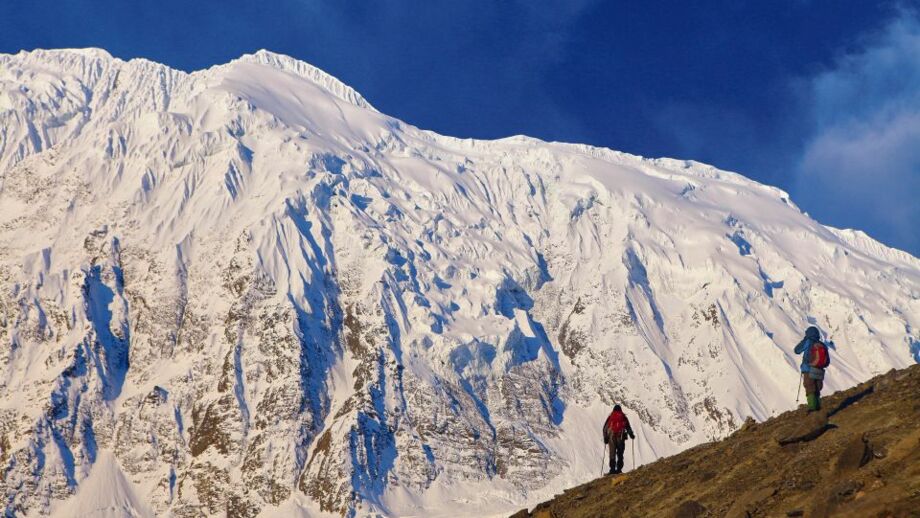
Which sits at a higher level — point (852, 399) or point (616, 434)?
point (616, 434)

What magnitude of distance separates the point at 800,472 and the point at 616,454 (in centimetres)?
1329

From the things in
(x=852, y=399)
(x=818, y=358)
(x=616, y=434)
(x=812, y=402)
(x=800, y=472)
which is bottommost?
(x=800, y=472)

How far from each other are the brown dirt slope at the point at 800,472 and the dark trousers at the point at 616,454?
2.08 ft

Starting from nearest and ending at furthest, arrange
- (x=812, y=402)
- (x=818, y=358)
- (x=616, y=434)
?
(x=818, y=358) → (x=812, y=402) → (x=616, y=434)

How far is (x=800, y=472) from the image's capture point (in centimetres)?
2873

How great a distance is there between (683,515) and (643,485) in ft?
24.4

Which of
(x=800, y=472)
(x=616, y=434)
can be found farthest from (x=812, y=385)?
(x=616, y=434)

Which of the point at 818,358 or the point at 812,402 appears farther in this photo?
the point at 812,402

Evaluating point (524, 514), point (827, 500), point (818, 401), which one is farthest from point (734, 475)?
point (524, 514)

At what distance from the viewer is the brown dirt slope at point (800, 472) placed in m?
24.4

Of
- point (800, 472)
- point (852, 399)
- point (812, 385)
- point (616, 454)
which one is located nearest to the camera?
point (800, 472)

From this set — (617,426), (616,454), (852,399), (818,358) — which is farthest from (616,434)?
(818,358)

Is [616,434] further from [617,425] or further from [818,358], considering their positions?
[818,358]

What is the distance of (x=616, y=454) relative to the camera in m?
41.5
